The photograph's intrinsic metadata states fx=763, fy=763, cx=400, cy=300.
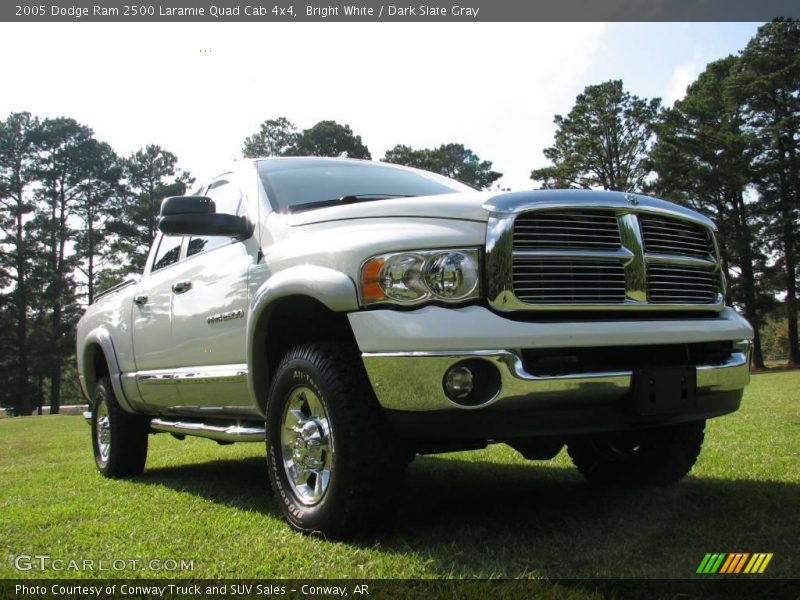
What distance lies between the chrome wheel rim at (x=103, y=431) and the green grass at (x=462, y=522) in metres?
0.21

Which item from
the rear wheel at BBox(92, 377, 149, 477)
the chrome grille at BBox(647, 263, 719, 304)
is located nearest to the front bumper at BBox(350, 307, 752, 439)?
the chrome grille at BBox(647, 263, 719, 304)

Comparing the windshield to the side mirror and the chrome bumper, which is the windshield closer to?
the side mirror

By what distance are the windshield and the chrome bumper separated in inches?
57.7

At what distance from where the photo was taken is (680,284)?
356 cm

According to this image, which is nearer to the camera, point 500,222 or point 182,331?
point 500,222

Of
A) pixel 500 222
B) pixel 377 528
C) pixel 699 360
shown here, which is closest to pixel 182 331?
pixel 377 528

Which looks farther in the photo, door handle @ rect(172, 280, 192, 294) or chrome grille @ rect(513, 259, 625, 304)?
door handle @ rect(172, 280, 192, 294)

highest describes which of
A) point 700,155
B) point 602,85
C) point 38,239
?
point 602,85

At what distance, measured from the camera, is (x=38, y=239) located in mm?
45000

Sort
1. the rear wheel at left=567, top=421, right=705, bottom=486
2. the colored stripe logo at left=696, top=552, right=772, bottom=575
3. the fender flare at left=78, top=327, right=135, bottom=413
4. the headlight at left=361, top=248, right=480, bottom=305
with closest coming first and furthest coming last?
the colored stripe logo at left=696, top=552, right=772, bottom=575 → the headlight at left=361, top=248, right=480, bottom=305 → the rear wheel at left=567, top=421, right=705, bottom=486 → the fender flare at left=78, top=327, right=135, bottom=413

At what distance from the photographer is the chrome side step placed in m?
4.01

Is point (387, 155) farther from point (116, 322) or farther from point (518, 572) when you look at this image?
point (518, 572)

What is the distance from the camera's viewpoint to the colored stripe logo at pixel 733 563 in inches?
110

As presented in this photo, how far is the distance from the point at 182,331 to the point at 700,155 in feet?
124
